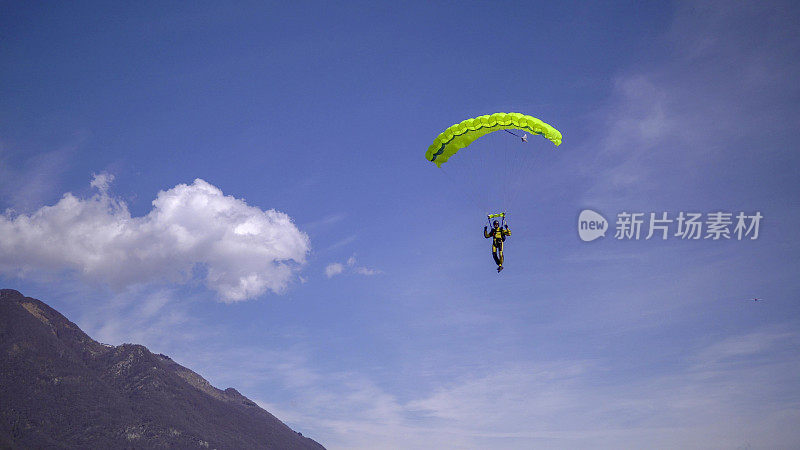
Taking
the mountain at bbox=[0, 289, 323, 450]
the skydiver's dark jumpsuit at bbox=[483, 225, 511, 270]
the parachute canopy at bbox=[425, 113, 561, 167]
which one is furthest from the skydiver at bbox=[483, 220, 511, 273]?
the mountain at bbox=[0, 289, 323, 450]

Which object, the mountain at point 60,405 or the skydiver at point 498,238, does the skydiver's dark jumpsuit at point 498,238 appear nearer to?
the skydiver at point 498,238

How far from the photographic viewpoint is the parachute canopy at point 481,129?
33375 millimetres

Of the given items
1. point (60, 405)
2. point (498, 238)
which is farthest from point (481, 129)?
point (60, 405)

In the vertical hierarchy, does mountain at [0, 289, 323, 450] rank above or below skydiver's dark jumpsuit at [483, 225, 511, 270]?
below

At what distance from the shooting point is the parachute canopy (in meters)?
33.4

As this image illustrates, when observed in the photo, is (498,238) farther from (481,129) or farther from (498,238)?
(481,129)

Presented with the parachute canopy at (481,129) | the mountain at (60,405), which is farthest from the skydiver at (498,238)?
the mountain at (60,405)

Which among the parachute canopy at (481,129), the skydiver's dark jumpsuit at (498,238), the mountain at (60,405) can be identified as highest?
the parachute canopy at (481,129)

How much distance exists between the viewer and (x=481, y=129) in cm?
3394

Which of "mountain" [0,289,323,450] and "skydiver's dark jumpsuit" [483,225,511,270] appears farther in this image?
"mountain" [0,289,323,450]

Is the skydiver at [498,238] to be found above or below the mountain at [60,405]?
above

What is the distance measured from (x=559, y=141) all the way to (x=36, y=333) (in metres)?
218

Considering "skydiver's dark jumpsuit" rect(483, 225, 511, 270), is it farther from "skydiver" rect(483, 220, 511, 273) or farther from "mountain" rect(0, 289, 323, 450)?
"mountain" rect(0, 289, 323, 450)

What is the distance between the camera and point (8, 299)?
19825 centimetres
